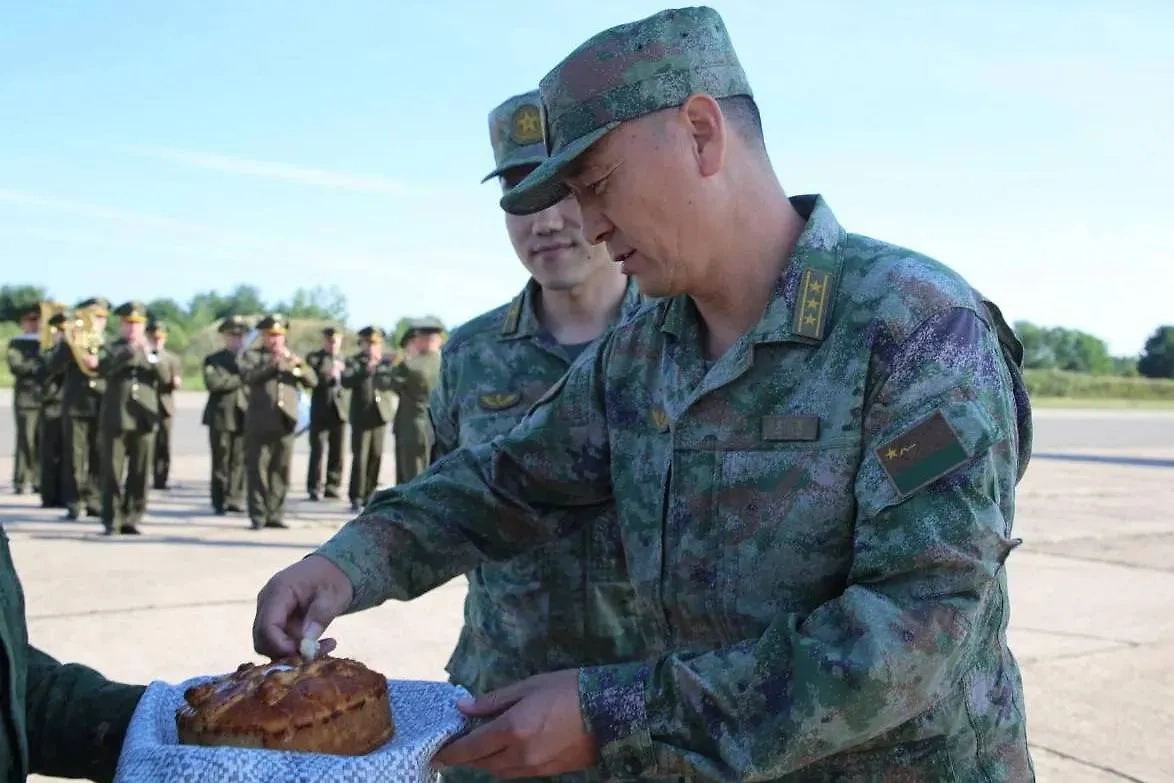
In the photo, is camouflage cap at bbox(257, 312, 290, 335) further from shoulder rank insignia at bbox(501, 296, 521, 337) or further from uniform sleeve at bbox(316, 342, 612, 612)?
uniform sleeve at bbox(316, 342, 612, 612)

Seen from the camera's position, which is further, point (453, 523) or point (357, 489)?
point (357, 489)

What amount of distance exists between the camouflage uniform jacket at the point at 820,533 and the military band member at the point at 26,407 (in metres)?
13.9

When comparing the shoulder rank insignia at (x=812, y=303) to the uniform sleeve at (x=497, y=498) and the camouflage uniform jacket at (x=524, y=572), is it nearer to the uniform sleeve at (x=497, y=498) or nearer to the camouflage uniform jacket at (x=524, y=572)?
the uniform sleeve at (x=497, y=498)

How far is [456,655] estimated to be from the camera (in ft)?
10.5

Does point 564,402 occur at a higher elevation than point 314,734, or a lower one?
higher

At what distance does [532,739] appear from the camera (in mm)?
1707

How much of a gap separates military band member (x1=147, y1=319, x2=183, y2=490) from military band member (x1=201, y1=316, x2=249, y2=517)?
440 mm

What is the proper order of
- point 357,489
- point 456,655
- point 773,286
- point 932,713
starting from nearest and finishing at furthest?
point 932,713 < point 773,286 < point 456,655 < point 357,489

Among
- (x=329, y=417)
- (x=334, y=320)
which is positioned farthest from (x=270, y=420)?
(x=334, y=320)

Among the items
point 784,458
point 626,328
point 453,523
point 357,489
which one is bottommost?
point 357,489

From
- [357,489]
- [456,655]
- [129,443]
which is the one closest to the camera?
[456,655]

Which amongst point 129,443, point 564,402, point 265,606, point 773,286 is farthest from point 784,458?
point 129,443

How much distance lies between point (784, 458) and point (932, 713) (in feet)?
1.35

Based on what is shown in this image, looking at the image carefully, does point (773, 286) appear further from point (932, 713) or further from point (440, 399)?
point (440, 399)
